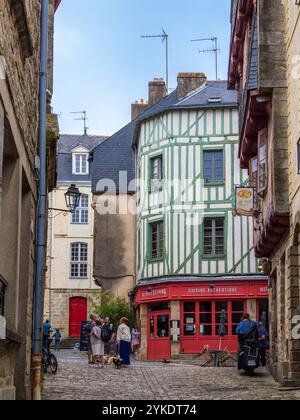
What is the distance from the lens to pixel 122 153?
41438 millimetres

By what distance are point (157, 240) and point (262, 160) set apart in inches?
556

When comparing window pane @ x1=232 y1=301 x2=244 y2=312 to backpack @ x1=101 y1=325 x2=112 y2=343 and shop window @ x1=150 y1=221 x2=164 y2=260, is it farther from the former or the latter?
backpack @ x1=101 y1=325 x2=112 y2=343

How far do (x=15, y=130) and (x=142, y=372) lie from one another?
11.7 meters

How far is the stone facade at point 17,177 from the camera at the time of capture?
8953 millimetres

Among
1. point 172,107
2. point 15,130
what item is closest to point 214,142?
point 172,107

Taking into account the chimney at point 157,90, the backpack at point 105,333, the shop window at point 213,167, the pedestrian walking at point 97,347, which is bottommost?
the pedestrian walking at point 97,347

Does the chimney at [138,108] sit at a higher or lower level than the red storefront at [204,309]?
higher

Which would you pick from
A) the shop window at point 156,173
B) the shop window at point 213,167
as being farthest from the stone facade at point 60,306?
the shop window at point 213,167

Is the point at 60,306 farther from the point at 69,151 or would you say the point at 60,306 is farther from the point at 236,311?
the point at 236,311

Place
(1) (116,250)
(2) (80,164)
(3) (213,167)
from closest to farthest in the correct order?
(3) (213,167), (1) (116,250), (2) (80,164)

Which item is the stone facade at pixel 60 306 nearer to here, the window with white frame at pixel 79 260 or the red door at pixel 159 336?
the window with white frame at pixel 79 260

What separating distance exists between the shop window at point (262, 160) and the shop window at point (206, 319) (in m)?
12.6

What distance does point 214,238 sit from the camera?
31.2 metres

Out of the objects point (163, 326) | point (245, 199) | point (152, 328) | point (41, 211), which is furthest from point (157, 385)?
point (152, 328)
